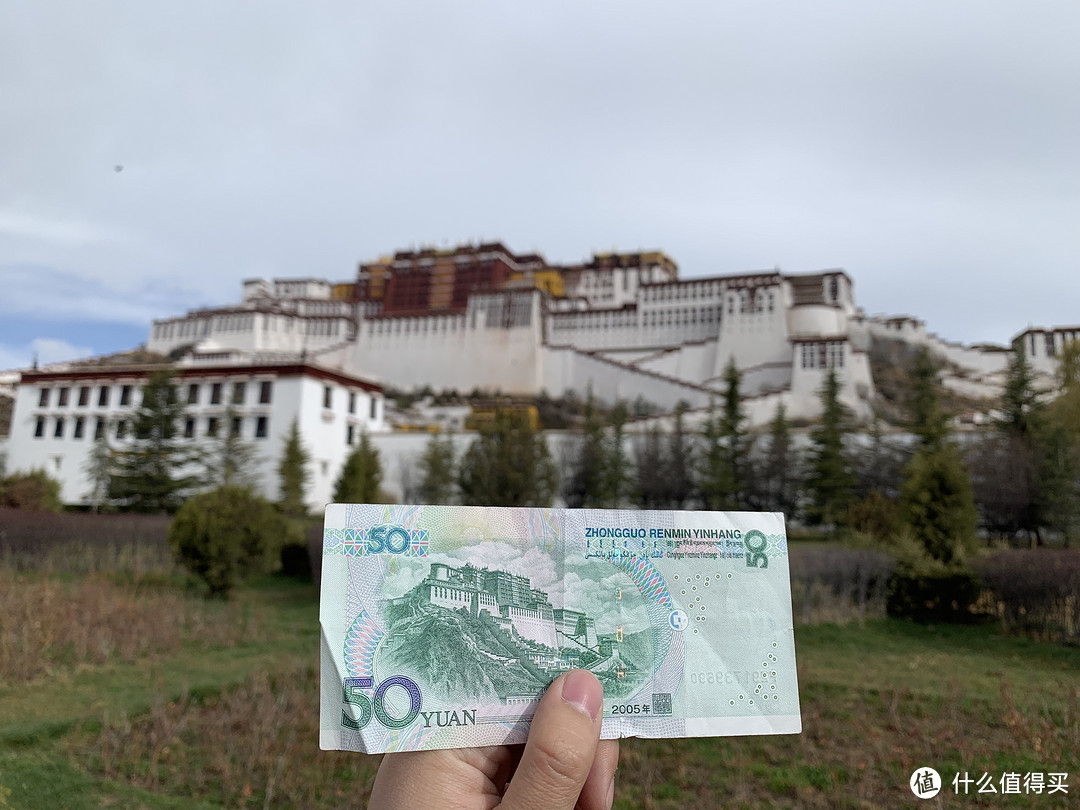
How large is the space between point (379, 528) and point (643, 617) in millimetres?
650

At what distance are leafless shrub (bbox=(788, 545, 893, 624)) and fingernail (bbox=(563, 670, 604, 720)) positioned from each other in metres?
9.78

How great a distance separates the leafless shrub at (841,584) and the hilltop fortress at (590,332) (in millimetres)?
26847

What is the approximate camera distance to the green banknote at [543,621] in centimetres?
150

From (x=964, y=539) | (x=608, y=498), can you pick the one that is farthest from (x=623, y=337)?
(x=964, y=539)

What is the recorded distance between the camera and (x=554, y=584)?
1615mm

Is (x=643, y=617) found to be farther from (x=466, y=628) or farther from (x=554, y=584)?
(x=466, y=628)

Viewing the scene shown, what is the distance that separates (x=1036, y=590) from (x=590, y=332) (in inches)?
1888

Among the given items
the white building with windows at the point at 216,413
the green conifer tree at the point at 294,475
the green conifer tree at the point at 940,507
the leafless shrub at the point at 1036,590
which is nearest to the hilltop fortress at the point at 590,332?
the white building with windows at the point at 216,413

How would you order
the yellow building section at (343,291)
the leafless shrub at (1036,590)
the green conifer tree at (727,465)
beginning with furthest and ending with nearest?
1. the yellow building section at (343,291)
2. the green conifer tree at (727,465)
3. the leafless shrub at (1036,590)

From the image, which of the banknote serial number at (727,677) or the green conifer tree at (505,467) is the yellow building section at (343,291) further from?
the banknote serial number at (727,677)

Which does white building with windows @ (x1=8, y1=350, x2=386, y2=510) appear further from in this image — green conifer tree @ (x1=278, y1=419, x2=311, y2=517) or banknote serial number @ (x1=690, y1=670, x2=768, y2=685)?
banknote serial number @ (x1=690, y1=670, x2=768, y2=685)

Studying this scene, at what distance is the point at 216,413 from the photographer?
29344 millimetres

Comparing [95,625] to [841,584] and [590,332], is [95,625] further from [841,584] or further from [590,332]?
[590,332]

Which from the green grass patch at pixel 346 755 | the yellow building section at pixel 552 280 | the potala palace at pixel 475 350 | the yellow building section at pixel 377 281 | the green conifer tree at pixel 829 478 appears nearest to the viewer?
the green grass patch at pixel 346 755
